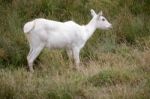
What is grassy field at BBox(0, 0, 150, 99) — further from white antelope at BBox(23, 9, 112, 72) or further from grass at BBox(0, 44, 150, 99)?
white antelope at BBox(23, 9, 112, 72)

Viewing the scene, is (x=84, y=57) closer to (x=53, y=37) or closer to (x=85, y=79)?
(x=53, y=37)

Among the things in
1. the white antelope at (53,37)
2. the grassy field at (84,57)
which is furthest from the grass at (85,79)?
the white antelope at (53,37)

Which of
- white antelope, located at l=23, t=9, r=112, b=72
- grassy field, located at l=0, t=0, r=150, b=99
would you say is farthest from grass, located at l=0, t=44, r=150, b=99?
white antelope, located at l=23, t=9, r=112, b=72

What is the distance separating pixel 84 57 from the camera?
47.9 ft

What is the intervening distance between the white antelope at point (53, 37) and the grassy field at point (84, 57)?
1.09ft

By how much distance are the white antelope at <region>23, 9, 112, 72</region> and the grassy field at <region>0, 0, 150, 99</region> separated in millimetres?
332

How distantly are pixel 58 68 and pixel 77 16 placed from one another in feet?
11.6

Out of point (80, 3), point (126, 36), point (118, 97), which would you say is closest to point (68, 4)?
point (80, 3)

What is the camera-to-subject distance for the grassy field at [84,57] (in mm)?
11188

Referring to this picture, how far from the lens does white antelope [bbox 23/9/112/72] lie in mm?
13273

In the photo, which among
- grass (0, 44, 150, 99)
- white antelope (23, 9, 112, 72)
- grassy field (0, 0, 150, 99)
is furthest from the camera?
white antelope (23, 9, 112, 72)

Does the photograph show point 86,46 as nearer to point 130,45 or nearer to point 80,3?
point 130,45

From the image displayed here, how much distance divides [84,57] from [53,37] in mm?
1419

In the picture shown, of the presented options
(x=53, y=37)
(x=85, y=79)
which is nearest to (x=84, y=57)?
(x=53, y=37)
